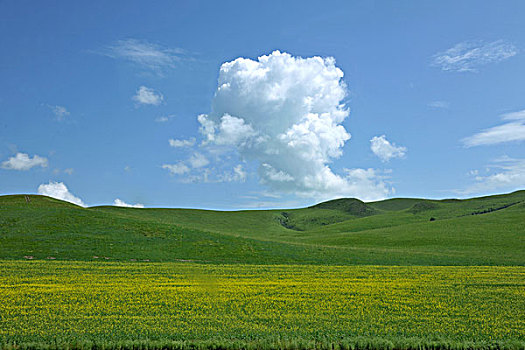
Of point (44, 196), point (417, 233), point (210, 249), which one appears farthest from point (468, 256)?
point (44, 196)

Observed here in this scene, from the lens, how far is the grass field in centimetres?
1488

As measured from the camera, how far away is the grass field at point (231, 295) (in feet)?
48.8

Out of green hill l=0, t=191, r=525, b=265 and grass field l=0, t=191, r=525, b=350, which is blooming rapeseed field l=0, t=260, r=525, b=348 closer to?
grass field l=0, t=191, r=525, b=350

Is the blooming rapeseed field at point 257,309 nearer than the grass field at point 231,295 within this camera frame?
No

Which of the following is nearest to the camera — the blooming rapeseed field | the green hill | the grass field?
the grass field

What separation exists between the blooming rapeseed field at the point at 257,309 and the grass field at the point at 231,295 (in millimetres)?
75

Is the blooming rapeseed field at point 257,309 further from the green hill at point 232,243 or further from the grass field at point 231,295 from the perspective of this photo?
the green hill at point 232,243

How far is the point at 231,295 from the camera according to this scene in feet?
76.6

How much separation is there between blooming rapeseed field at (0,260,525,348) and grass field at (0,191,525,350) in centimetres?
8

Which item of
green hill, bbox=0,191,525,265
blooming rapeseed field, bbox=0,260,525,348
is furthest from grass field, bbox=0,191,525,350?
green hill, bbox=0,191,525,265

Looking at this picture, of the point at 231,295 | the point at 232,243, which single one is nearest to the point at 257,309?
the point at 231,295

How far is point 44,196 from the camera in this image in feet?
357

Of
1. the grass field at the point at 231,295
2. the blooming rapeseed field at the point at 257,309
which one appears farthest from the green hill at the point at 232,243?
the blooming rapeseed field at the point at 257,309

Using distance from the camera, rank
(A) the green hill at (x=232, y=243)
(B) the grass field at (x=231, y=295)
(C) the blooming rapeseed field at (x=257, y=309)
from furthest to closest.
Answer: (A) the green hill at (x=232, y=243)
(C) the blooming rapeseed field at (x=257, y=309)
(B) the grass field at (x=231, y=295)
